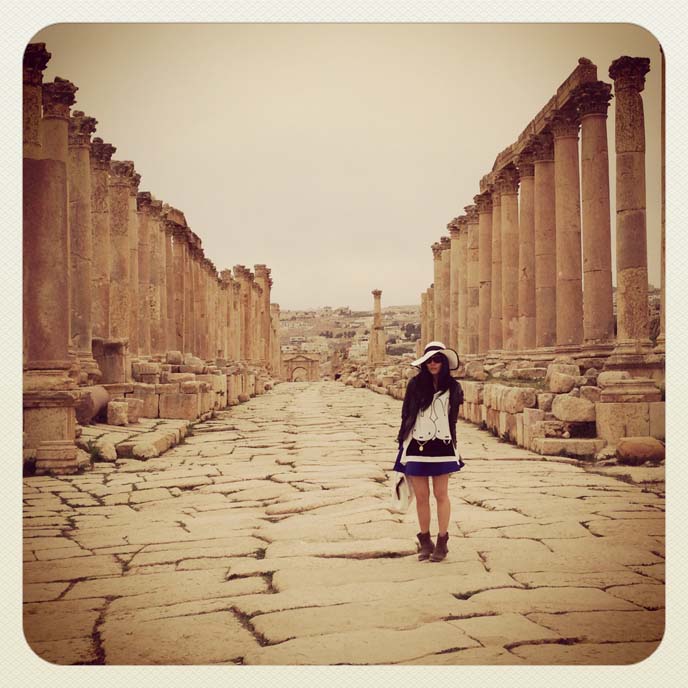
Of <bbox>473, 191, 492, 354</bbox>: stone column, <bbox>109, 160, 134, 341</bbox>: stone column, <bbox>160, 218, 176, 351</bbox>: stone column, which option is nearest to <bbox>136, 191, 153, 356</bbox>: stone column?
<bbox>160, 218, 176, 351</bbox>: stone column

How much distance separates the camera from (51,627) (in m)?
4.46

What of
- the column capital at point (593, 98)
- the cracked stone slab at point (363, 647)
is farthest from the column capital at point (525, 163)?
the cracked stone slab at point (363, 647)

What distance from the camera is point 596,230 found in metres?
14.4

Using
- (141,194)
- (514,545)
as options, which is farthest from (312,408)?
(514,545)

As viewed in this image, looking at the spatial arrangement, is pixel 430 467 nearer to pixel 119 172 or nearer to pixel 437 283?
pixel 119 172

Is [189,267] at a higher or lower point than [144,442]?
higher

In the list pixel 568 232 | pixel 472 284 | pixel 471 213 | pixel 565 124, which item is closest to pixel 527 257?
pixel 568 232

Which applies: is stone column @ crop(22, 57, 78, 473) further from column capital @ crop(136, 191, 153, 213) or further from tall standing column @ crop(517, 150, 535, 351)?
tall standing column @ crop(517, 150, 535, 351)

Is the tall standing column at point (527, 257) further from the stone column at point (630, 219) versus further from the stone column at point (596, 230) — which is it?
the stone column at point (630, 219)

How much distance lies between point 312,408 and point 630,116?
11.6 m

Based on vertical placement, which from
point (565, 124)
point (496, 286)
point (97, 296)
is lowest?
point (97, 296)

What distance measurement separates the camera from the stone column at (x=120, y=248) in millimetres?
16812

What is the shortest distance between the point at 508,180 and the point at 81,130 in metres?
10.7

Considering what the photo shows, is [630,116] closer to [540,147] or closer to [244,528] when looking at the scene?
[540,147]
